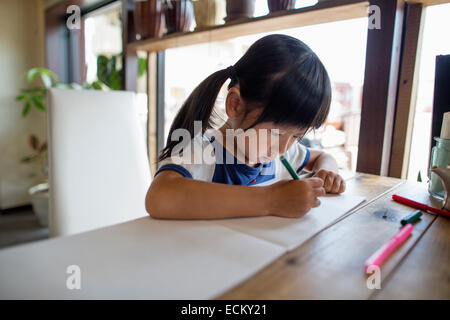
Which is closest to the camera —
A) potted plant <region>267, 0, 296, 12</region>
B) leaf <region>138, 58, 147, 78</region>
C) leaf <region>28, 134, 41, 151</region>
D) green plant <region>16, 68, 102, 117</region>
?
potted plant <region>267, 0, 296, 12</region>

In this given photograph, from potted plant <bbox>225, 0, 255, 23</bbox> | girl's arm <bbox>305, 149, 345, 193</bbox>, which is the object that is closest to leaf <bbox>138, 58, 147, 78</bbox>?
potted plant <bbox>225, 0, 255, 23</bbox>

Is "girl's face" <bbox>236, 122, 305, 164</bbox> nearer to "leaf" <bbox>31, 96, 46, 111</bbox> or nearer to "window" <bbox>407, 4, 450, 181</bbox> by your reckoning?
"window" <bbox>407, 4, 450, 181</bbox>

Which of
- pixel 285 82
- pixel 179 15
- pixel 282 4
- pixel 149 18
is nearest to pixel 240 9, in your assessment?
pixel 282 4

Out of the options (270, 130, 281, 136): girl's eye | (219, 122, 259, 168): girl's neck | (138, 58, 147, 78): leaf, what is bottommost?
(219, 122, 259, 168): girl's neck

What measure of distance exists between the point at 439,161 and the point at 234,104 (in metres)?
0.48

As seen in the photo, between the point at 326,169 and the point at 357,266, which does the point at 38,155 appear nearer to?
the point at 326,169

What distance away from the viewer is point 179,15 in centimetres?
141

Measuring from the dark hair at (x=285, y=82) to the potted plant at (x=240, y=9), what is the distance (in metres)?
0.58

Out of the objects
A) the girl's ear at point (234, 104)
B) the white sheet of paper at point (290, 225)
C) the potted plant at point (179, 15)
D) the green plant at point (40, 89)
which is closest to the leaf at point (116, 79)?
the green plant at point (40, 89)

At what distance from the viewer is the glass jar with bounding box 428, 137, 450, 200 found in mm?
648

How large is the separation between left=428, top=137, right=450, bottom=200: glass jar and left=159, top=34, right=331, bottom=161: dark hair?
0.85ft
